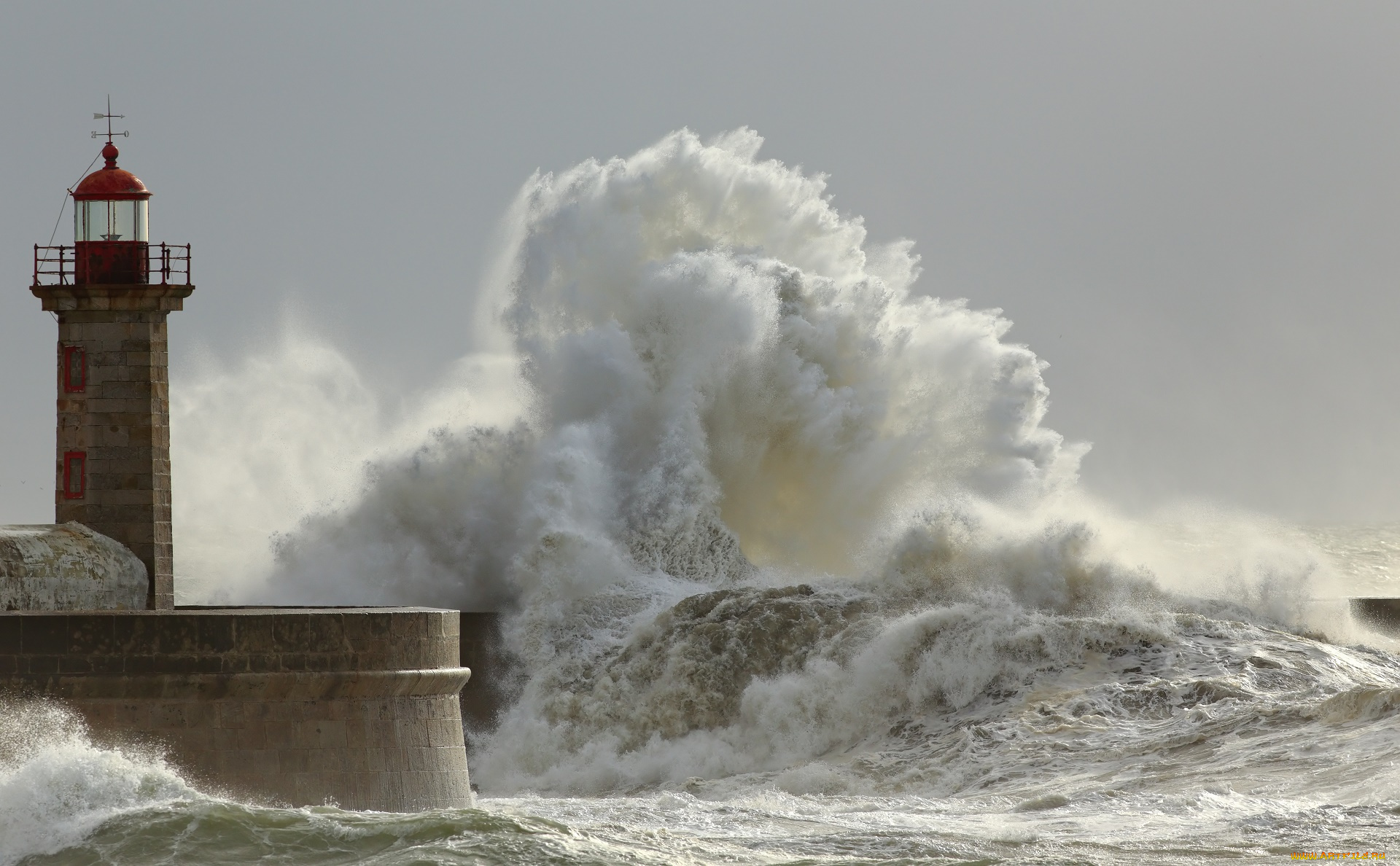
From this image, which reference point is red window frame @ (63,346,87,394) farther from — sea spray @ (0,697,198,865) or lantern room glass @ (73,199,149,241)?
sea spray @ (0,697,198,865)

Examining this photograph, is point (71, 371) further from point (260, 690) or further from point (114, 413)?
point (260, 690)

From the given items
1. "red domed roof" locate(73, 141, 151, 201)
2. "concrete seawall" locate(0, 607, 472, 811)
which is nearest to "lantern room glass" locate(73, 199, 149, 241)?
"red domed roof" locate(73, 141, 151, 201)

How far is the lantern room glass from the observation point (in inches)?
473

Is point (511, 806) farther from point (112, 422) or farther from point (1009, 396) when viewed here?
point (1009, 396)

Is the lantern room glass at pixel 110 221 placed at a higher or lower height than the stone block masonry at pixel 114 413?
higher

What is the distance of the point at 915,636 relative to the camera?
1539cm

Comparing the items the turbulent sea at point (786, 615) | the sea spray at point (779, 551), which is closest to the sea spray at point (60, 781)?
the turbulent sea at point (786, 615)

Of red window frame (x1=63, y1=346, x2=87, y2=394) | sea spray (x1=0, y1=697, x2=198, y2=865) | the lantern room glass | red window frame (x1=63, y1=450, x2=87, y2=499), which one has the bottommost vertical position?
sea spray (x1=0, y1=697, x2=198, y2=865)

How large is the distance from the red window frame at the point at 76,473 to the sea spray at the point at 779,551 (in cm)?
493

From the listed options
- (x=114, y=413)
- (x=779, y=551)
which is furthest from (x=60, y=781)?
(x=779, y=551)

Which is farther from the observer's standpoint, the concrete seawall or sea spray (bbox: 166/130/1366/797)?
sea spray (bbox: 166/130/1366/797)

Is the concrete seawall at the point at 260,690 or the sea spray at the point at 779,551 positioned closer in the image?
the concrete seawall at the point at 260,690

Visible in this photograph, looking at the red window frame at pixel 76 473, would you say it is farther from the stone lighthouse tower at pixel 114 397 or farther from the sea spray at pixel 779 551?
the sea spray at pixel 779 551

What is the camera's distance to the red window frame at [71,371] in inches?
464
